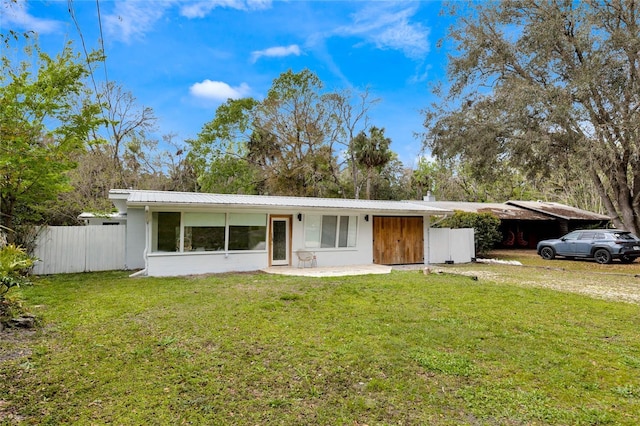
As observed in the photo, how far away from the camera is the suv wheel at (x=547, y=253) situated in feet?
54.0

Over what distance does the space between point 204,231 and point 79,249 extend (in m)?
4.21

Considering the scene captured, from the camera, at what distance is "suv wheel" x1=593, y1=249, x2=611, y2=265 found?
1434 cm

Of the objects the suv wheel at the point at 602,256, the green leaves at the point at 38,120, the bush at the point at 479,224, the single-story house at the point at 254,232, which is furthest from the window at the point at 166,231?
the suv wheel at the point at 602,256

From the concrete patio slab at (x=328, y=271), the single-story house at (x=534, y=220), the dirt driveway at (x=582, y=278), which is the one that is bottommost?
the dirt driveway at (x=582, y=278)

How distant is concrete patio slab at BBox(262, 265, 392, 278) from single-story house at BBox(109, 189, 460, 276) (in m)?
0.45

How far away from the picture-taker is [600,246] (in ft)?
47.8

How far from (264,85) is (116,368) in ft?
85.8

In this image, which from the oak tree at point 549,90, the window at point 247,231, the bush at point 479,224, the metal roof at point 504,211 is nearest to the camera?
the window at point 247,231

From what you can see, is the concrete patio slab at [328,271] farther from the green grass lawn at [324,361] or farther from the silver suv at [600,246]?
the silver suv at [600,246]

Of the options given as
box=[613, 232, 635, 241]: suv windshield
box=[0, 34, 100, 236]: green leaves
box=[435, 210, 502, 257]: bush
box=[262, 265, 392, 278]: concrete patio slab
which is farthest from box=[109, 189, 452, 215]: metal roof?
box=[613, 232, 635, 241]: suv windshield

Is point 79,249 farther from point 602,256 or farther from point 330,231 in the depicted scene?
point 602,256

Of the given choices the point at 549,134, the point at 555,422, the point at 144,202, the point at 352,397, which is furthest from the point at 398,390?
the point at 549,134

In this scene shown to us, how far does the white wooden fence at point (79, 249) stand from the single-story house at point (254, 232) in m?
0.38

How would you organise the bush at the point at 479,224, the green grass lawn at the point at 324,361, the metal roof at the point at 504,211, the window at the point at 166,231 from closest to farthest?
the green grass lawn at the point at 324,361 → the window at the point at 166,231 → the bush at the point at 479,224 → the metal roof at the point at 504,211
